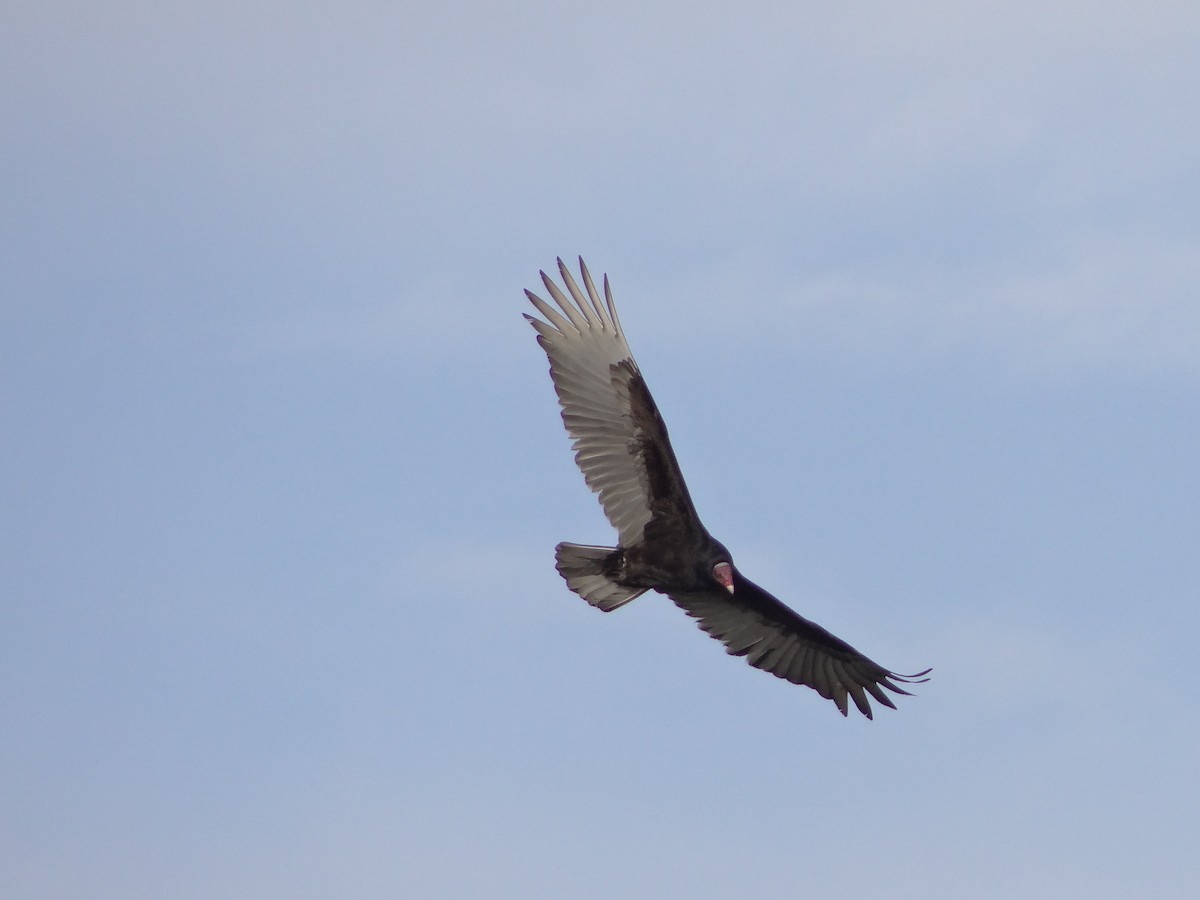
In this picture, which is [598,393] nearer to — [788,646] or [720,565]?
[720,565]

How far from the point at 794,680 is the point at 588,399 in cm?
293

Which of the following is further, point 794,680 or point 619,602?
point 794,680

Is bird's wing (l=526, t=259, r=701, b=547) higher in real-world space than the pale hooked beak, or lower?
higher

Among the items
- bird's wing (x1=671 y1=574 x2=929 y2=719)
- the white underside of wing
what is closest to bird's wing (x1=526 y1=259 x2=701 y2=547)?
the white underside of wing

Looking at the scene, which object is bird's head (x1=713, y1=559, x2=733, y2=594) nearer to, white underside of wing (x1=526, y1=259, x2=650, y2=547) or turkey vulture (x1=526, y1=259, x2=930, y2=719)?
turkey vulture (x1=526, y1=259, x2=930, y2=719)

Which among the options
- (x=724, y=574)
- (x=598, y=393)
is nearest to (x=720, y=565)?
(x=724, y=574)

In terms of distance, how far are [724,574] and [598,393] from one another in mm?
1687

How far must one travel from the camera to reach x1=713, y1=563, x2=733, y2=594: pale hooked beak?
44.5ft

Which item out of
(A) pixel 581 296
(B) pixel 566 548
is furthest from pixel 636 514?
(A) pixel 581 296

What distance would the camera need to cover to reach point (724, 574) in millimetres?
13578

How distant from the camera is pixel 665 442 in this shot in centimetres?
1360

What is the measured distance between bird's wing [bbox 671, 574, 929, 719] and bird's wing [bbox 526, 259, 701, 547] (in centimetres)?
105

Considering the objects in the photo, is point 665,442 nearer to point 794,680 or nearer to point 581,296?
point 581,296

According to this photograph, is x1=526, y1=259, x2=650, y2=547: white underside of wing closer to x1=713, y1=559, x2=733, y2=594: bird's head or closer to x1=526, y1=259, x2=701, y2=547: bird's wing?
x1=526, y1=259, x2=701, y2=547: bird's wing
